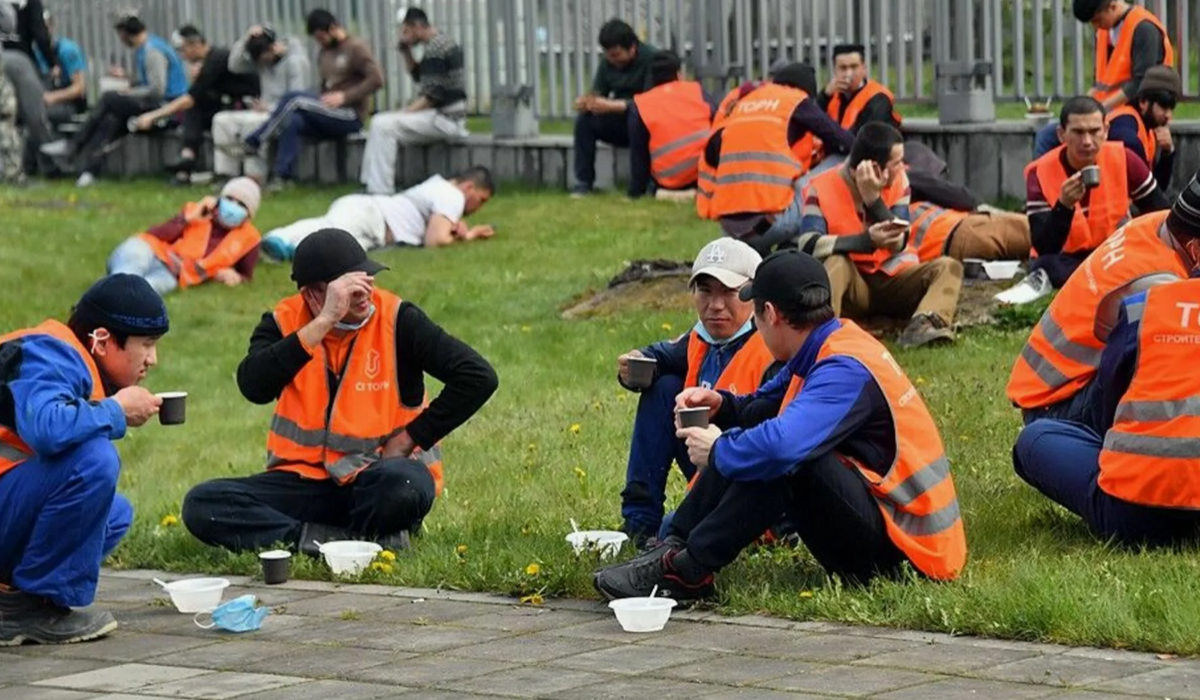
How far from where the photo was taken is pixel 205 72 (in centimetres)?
2466

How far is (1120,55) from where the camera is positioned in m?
16.2

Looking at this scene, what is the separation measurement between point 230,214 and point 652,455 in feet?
32.2

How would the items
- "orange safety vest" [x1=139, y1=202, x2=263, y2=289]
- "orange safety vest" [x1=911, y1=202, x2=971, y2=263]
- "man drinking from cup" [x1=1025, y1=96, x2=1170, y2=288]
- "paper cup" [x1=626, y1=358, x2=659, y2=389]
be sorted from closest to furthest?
1. "paper cup" [x1=626, y1=358, x2=659, y2=389]
2. "man drinking from cup" [x1=1025, y1=96, x2=1170, y2=288]
3. "orange safety vest" [x1=911, y1=202, x2=971, y2=263]
4. "orange safety vest" [x1=139, y1=202, x2=263, y2=289]

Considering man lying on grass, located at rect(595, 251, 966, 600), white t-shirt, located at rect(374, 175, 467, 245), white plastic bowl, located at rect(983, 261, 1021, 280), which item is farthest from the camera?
white t-shirt, located at rect(374, 175, 467, 245)

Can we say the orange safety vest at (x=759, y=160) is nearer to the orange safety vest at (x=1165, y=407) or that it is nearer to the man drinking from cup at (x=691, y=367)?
the man drinking from cup at (x=691, y=367)

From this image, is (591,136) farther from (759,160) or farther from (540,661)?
(540,661)

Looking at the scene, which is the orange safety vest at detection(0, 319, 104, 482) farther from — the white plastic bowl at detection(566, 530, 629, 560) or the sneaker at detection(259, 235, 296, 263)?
the sneaker at detection(259, 235, 296, 263)

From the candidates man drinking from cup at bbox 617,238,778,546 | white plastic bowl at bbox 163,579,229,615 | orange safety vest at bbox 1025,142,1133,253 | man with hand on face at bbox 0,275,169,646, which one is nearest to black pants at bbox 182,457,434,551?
man drinking from cup at bbox 617,238,778,546

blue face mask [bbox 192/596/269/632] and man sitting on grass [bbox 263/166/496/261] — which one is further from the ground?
man sitting on grass [bbox 263/166/496/261]

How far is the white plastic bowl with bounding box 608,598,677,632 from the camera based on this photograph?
7.49 metres

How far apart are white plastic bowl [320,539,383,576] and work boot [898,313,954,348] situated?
494cm

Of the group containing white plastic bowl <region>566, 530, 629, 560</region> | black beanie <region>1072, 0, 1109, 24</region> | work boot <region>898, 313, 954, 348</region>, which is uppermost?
black beanie <region>1072, 0, 1109, 24</region>

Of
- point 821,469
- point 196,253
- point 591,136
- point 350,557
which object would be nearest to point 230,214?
point 196,253

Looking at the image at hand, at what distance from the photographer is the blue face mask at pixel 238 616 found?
7.85 m
